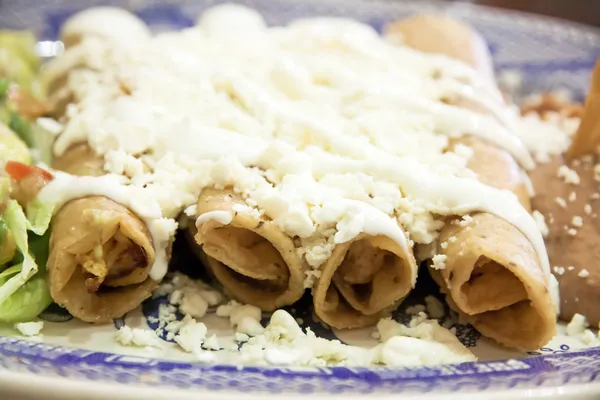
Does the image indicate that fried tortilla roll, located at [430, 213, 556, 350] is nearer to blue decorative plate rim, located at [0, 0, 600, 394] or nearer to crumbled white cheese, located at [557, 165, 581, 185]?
blue decorative plate rim, located at [0, 0, 600, 394]

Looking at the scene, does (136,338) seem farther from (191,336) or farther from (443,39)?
(443,39)

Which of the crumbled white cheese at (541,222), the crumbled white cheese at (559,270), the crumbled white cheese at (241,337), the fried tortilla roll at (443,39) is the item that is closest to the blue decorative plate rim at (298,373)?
the crumbled white cheese at (241,337)

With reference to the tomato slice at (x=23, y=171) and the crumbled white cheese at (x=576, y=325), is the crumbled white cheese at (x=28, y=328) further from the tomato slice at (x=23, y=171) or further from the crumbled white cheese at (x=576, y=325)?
the crumbled white cheese at (x=576, y=325)

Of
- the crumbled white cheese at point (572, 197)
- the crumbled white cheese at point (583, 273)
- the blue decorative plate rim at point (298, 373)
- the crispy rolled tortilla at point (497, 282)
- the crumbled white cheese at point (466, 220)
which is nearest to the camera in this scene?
the blue decorative plate rim at point (298, 373)

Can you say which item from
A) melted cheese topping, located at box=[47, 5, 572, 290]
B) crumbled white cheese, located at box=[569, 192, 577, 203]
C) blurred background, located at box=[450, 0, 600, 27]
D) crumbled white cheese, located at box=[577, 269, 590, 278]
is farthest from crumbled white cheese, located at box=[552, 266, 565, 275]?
blurred background, located at box=[450, 0, 600, 27]

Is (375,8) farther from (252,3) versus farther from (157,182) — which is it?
(157,182)

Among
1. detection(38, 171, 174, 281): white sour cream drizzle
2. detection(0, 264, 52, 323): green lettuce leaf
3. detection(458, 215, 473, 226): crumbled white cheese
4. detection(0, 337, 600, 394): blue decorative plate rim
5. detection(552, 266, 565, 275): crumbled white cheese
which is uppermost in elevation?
detection(458, 215, 473, 226): crumbled white cheese

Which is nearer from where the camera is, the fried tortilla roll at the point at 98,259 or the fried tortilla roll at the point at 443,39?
the fried tortilla roll at the point at 98,259

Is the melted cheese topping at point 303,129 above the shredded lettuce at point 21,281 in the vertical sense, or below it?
above
